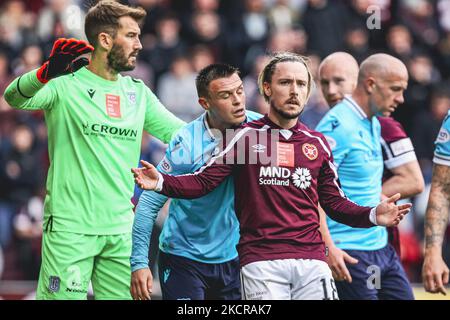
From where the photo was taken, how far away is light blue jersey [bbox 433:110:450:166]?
6.75 metres

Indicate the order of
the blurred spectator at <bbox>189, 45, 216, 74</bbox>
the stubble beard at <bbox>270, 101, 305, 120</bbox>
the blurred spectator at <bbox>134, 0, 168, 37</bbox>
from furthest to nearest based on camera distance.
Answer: the blurred spectator at <bbox>134, 0, 168, 37</bbox>, the blurred spectator at <bbox>189, 45, 216, 74</bbox>, the stubble beard at <bbox>270, 101, 305, 120</bbox>

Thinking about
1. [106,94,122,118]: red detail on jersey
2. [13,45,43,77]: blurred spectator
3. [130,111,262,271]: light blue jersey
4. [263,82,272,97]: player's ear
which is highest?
[13,45,43,77]: blurred spectator

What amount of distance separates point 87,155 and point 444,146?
8.12ft

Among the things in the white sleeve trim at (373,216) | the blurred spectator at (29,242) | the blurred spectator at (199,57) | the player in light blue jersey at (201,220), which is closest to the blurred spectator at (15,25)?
the blurred spectator at (199,57)

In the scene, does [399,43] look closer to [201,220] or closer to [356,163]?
[356,163]

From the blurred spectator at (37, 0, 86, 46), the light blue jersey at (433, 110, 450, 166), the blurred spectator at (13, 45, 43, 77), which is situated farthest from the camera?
the blurred spectator at (37, 0, 86, 46)

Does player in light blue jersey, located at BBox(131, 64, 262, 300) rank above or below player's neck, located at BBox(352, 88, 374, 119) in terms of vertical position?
below

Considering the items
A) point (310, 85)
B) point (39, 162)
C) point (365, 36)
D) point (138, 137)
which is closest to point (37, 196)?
point (39, 162)

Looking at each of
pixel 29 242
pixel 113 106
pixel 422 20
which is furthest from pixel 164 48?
pixel 113 106

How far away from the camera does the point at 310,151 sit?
648 cm

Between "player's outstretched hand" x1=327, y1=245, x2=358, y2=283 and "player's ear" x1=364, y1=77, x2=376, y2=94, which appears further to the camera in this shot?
"player's ear" x1=364, y1=77, x2=376, y2=94

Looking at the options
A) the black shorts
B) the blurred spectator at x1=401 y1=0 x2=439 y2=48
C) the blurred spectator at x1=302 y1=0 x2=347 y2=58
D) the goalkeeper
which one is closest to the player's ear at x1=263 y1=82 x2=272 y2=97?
the goalkeeper

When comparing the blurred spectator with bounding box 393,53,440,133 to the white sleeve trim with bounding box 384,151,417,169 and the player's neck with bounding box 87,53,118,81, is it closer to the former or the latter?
the white sleeve trim with bounding box 384,151,417,169

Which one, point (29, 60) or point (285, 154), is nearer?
point (285, 154)
